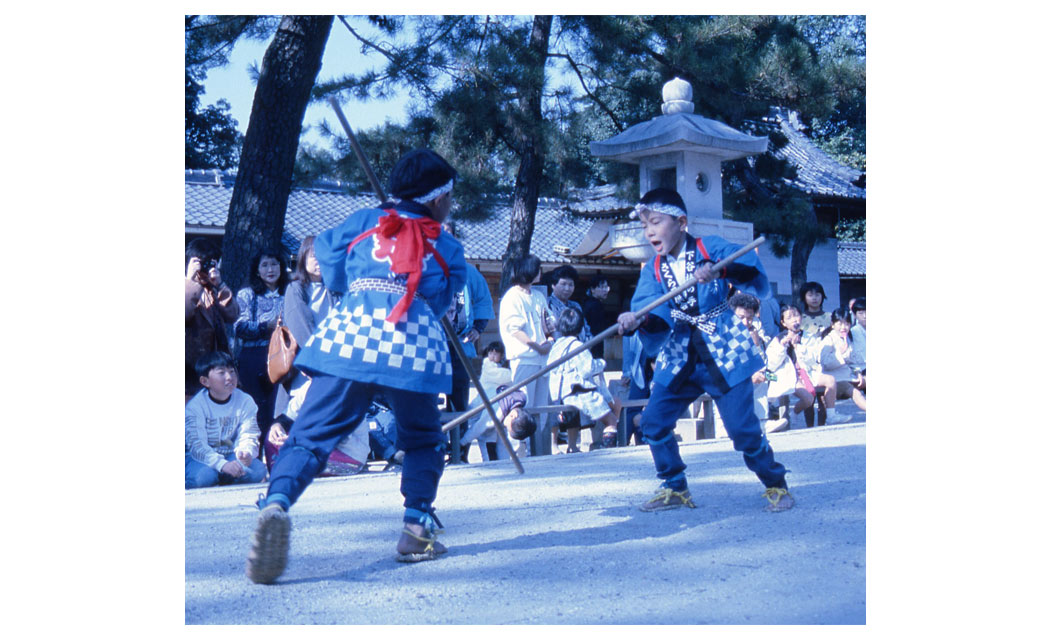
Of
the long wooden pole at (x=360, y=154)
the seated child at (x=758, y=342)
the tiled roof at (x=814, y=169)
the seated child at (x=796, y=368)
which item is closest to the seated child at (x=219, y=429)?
the long wooden pole at (x=360, y=154)

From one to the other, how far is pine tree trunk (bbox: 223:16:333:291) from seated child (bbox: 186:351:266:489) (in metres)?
1.30

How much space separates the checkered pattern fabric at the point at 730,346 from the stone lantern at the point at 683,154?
2.49 m

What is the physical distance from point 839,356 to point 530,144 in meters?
2.54

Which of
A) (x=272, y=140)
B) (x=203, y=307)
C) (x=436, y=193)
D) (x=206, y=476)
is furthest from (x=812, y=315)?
(x=436, y=193)

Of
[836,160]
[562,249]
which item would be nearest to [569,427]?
[836,160]

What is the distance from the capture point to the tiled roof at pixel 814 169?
9797 mm

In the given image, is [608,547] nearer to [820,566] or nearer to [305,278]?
[820,566]

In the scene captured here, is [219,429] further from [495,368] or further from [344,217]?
[344,217]

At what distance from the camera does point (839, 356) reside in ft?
21.0

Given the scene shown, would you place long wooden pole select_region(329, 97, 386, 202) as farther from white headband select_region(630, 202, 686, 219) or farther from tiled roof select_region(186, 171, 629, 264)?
tiled roof select_region(186, 171, 629, 264)

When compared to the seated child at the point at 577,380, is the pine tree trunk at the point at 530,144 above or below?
above

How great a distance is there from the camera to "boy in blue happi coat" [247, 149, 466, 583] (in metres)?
2.50

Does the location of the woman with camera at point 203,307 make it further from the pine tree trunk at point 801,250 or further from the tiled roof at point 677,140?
the pine tree trunk at point 801,250

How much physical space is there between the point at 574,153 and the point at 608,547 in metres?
4.22
